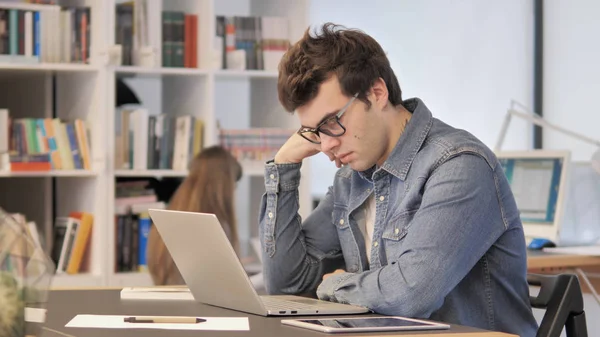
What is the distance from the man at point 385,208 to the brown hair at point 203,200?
110 cm

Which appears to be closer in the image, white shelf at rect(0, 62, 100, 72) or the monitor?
white shelf at rect(0, 62, 100, 72)

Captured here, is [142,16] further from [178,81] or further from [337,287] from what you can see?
[337,287]

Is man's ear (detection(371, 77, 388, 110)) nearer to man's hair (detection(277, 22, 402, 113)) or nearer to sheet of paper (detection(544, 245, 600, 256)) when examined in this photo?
man's hair (detection(277, 22, 402, 113))

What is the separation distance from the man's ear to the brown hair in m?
1.43

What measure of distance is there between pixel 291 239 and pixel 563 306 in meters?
0.67

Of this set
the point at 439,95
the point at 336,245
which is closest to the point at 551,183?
the point at 439,95

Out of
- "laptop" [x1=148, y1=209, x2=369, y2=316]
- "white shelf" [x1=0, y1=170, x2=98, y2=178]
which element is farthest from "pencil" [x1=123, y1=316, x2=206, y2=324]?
"white shelf" [x1=0, y1=170, x2=98, y2=178]

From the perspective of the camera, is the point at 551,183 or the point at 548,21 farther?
the point at 548,21

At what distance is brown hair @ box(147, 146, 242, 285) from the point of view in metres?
3.33

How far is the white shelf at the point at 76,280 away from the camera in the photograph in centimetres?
388

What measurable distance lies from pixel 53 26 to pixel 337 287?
94.5 inches

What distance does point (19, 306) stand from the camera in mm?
Answer: 1280

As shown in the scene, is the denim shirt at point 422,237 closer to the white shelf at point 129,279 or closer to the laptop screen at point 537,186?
the white shelf at point 129,279

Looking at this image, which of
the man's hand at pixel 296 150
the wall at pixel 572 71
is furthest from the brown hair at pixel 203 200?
the wall at pixel 572 71
